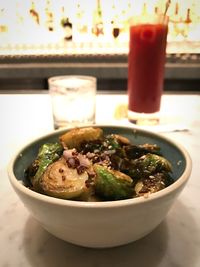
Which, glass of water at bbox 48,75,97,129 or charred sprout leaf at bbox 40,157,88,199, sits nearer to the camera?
charred sprout leaf at bbox 40,157,88,199

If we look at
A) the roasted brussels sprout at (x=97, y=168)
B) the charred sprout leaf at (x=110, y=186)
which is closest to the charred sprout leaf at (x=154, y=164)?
the roasted brussels sprout at (x=97, y=168)

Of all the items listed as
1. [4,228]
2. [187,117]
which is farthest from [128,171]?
[187,117]

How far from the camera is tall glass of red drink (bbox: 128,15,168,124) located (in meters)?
1.21

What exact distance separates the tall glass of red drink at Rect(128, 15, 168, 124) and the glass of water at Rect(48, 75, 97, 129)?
202 mm

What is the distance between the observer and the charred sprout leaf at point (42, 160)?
22.1 inches

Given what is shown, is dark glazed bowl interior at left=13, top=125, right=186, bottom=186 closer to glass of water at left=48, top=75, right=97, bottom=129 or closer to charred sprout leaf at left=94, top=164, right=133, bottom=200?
charred sprout leaf at left=94, top=164, right=133, bottom=200

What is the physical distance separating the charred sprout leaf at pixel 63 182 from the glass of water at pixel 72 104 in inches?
24.0

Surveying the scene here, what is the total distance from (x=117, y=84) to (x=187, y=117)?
42.8 inches

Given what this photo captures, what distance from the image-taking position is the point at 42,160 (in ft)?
1.94

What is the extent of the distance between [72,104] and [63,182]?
26.7 inches

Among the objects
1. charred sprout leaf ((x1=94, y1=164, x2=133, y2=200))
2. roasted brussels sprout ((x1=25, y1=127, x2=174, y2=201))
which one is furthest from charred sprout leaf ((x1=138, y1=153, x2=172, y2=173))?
charred sprout leaf ((x1=94, y1=164, x2=133, y2=200))

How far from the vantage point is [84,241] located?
1.55ft

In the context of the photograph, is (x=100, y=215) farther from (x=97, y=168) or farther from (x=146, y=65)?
(x=146, y=65)

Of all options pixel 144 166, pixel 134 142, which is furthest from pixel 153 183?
Answer: pixel 134 142
